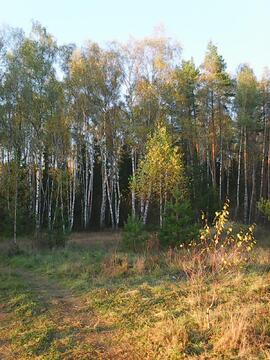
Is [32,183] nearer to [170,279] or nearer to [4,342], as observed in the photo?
[170,279]

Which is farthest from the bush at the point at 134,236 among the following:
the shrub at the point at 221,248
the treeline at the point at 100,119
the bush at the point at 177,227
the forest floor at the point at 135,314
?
the treeline at the point at 100,119

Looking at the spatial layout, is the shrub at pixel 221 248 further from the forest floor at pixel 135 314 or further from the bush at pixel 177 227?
the bush at pixel 177 227

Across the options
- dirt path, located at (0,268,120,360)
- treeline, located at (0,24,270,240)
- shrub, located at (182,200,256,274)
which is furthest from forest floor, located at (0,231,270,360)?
treeline, located at (0,24,270,240)

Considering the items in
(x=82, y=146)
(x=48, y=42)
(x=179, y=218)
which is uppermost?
(x=48, y=42)

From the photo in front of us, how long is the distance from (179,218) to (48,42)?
613 inches

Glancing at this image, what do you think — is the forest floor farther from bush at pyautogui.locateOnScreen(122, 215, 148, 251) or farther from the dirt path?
bush at pyautogui.locateOnScreen(122, 215, 148, 251)

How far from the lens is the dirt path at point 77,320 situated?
5.15 meters

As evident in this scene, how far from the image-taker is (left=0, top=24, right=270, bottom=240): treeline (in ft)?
74.9

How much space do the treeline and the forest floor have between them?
10.2m

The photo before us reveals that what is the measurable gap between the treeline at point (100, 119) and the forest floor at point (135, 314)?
1016 centimetres

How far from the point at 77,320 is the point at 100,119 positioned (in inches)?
843

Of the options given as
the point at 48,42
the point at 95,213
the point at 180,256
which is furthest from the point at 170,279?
the point at 95,213

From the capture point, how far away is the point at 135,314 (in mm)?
6473

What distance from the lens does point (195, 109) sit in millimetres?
30484
